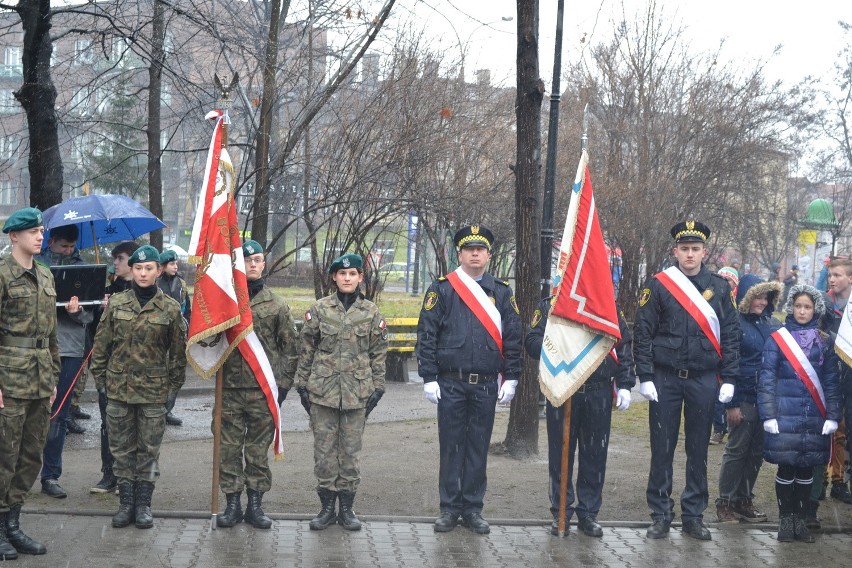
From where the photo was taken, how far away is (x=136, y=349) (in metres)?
7.50

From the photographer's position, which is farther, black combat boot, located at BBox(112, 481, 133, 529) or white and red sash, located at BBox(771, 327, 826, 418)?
white and red sash, located at BBox(771, 327, 826, 418)

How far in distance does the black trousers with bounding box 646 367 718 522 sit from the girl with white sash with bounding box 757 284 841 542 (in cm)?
43

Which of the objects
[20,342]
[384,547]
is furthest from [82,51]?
[384,547]

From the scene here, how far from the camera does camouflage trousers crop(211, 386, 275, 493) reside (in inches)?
299

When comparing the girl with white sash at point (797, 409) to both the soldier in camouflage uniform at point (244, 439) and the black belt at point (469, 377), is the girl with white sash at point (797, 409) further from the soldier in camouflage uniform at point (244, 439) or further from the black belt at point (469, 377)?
the soldier in camouflage uniform at point (244, 439)

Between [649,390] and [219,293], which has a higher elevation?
[219,293]

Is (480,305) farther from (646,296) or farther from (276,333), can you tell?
(276,333)

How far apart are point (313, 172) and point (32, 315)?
9.55 metres

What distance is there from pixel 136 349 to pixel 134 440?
0.64 metres

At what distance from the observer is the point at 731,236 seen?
27.5 meters

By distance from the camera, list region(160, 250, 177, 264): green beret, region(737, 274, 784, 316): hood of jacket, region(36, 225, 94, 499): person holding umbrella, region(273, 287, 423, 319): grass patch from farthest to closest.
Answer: region(273, 287, 423, 319): grass patch → region(160, 250, 177, 264): green beret → region(737, 274, 784, 316): hood of jacket → region(36, 225, 94, 499): person holding umbrella

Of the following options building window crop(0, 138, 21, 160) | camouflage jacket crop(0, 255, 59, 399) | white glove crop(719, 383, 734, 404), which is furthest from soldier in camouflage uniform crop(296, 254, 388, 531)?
building window crop(0, 138, 21, 160)

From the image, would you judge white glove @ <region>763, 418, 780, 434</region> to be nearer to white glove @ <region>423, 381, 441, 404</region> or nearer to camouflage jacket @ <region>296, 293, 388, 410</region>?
white glove @ <region>423, 381, 441, 404</region>

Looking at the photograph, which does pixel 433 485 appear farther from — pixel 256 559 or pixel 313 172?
pixel 313 172
